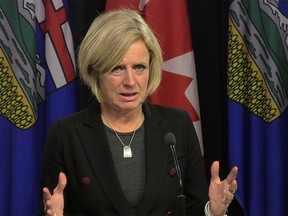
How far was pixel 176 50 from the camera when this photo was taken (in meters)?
2.62

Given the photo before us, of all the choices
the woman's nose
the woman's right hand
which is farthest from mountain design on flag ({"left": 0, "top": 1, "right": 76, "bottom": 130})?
the woman's right hand

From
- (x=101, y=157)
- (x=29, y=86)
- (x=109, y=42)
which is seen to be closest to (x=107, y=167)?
(x=101, y=157)

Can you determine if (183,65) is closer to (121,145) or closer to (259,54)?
(259,54)

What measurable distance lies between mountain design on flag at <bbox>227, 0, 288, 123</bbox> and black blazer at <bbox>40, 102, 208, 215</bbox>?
2.77ft

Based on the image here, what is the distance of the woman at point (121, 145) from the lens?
1.64 meters

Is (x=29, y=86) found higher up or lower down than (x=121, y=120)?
higher up

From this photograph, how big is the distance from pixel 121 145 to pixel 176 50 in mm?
1006

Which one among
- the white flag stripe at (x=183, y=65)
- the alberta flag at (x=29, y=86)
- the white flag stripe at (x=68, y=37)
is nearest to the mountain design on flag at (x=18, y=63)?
the alberta flag at (x=29, y=86)

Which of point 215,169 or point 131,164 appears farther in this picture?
point 131,164

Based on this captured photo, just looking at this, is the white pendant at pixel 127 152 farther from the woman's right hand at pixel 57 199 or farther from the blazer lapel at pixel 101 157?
the woman's right hand at pixel 57 199

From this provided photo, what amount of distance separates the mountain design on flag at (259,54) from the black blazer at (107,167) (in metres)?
0.84

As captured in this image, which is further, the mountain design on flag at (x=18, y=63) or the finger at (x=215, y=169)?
the mountain design on flag at (x=18, y=63)

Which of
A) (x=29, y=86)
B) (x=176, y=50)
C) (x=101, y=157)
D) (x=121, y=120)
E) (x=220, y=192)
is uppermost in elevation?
(x=176, y=50)

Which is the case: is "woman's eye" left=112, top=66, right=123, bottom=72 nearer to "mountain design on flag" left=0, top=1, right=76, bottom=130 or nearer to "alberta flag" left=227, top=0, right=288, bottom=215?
"mountain design on flag" left=0, top=1, right=76, bottom=130
